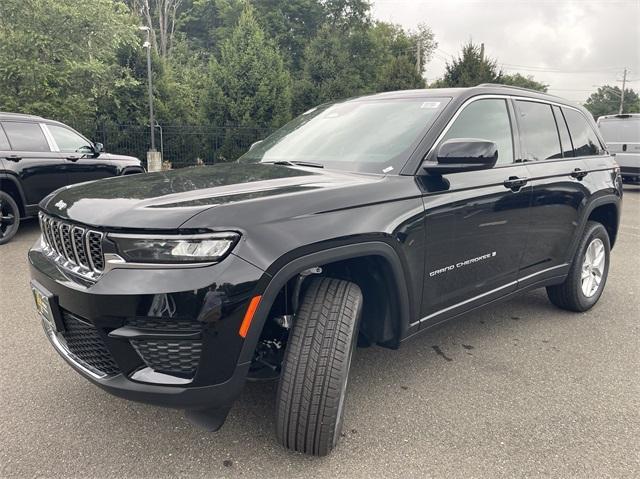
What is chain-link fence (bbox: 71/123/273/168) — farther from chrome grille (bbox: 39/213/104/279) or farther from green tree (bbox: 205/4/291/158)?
chrome grille (bbox: 39/213/104/279)

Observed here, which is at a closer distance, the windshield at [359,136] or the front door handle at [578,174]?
the windshield at [359,136]

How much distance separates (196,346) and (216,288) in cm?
25

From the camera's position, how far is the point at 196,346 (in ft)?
6.14

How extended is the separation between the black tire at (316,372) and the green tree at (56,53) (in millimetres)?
14456

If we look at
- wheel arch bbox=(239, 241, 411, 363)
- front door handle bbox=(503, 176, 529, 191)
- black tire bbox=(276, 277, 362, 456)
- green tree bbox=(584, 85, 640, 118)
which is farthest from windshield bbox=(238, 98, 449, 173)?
green tree bbox=(584, 85, 640, 118)

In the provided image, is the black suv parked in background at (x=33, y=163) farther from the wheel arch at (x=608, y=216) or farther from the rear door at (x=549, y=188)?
the wheel arch at (x=608, y=216)

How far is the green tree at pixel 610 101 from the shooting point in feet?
257

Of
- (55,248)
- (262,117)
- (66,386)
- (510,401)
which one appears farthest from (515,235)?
(262,117)

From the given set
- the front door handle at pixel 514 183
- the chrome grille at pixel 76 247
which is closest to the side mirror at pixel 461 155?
the front door handle at pixel 514 183

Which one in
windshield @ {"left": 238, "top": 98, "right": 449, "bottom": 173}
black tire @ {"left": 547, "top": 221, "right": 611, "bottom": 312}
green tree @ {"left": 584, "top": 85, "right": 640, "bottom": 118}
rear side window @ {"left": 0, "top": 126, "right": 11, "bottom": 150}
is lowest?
black tire @ {"left": 547, "top": 221, "right": 611, "bottom": 312}

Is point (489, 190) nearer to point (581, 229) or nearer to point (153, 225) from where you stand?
point (581, 229)

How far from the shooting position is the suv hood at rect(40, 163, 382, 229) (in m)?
1.91

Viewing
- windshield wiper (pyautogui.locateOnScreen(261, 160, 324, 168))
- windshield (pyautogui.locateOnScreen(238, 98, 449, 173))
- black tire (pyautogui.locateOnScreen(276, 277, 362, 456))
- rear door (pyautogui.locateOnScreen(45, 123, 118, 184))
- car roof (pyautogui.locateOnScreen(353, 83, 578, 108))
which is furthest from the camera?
rear door (pyautogui.locateOnScreen(45, 123, 118, 184))

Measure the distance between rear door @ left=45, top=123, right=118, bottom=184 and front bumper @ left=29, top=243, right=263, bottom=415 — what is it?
6167 millimetres
